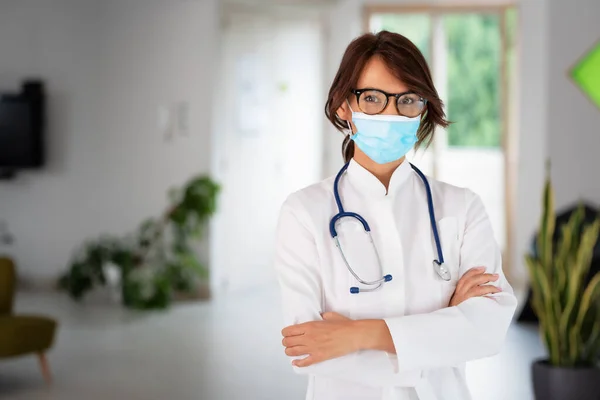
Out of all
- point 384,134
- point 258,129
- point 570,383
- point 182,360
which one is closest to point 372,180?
point 384,134

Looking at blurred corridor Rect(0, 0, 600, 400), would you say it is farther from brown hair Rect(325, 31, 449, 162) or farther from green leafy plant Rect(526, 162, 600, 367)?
brown hair Rect(325, 31, 449, 162)

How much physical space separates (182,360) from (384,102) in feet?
14.9

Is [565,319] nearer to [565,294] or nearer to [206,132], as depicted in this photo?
[565,294]

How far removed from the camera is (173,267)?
7.72 metres

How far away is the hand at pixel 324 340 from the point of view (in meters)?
1.35

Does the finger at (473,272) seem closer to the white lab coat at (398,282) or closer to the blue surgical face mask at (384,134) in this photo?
the white lab coat at (398,282)

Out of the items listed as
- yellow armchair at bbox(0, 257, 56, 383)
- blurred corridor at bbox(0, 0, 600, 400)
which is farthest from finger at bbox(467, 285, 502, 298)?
blurred corridor at bbox(0, 0, 600, 400)

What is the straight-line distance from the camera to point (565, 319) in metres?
3.90

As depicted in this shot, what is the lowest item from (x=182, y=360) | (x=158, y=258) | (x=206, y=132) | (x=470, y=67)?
(x=182, y=360)

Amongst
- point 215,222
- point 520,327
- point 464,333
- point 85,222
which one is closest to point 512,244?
point 520,327

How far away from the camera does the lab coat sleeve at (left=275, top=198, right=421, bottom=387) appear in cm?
141

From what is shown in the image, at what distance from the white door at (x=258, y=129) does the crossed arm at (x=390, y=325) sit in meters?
6.70

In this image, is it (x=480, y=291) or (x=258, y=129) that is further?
(x=258, y=129)

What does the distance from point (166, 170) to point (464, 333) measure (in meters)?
7.05
